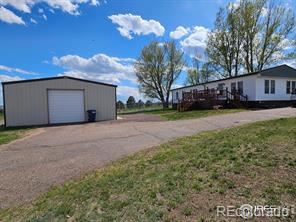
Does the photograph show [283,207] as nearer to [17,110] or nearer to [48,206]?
[48,206]

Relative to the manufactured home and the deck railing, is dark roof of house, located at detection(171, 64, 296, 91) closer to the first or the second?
the manufactured home

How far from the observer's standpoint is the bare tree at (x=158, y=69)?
33.8m

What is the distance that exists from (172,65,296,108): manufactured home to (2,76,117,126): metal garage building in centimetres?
815

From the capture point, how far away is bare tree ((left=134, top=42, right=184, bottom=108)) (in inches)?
1332

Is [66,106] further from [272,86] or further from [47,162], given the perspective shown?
[272,86]

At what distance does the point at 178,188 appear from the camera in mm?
3389

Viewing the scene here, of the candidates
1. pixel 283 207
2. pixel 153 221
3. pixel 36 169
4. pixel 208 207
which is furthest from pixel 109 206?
pixel 36 169

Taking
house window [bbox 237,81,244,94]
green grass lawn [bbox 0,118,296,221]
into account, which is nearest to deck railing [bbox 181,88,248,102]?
house window [bbox 237,81,244,94]

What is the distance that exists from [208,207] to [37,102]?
14.9 m

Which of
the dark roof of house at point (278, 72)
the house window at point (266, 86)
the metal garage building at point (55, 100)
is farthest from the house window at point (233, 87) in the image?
the metal garage building at point (55, 100)

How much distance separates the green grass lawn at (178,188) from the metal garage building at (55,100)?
1217 cm

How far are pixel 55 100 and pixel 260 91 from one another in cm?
1719

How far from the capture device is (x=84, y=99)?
16234 mm

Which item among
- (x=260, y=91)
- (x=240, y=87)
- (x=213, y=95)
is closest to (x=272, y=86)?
(x=260, y=91)
